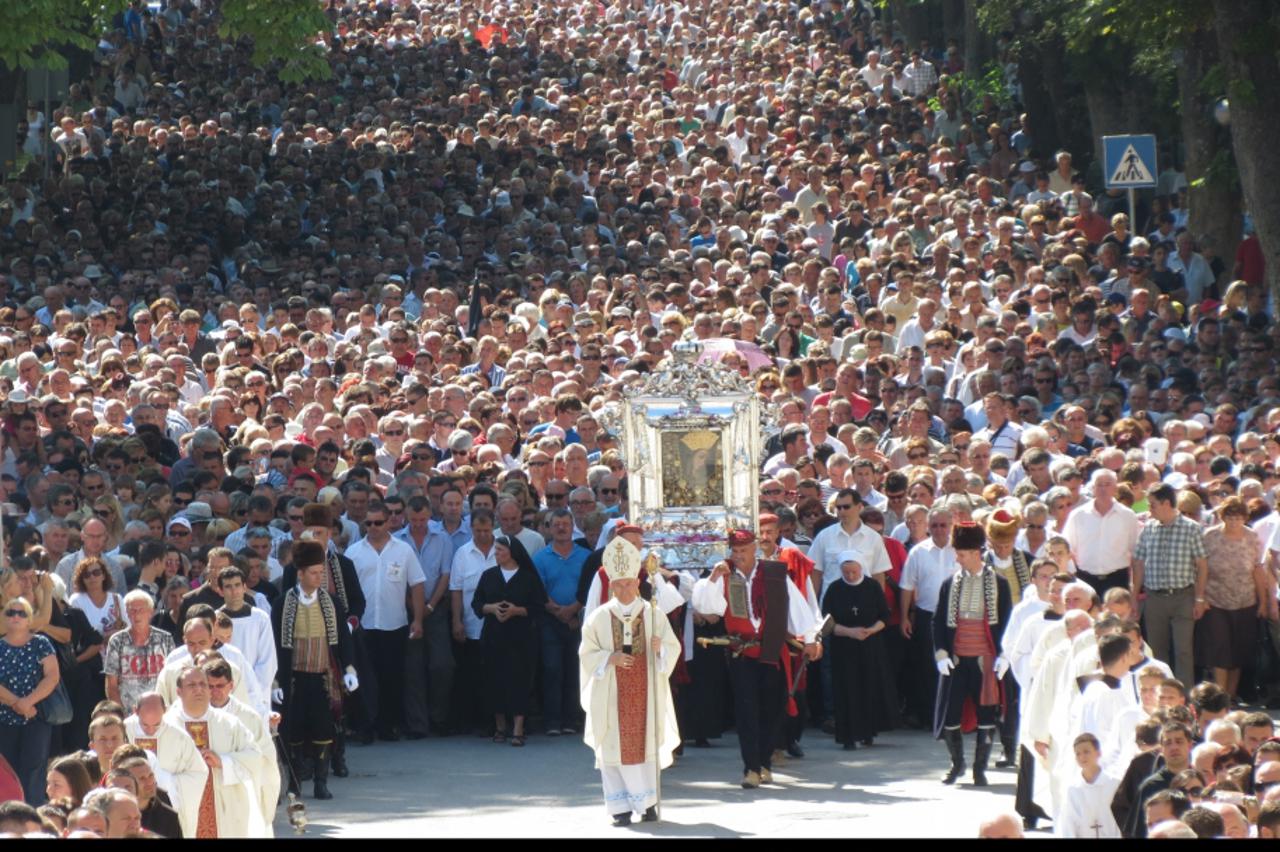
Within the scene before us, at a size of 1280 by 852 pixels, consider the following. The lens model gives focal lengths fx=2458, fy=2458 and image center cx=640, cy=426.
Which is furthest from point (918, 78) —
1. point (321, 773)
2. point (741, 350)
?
point (321, 773)

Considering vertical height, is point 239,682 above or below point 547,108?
below

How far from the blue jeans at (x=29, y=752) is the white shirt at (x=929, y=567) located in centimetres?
633

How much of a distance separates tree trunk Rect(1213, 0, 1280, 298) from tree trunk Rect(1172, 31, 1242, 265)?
2455 mm

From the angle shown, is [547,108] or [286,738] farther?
[547,108]

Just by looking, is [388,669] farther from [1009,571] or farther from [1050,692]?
[1050,692]

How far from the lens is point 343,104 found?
3438 centimetres

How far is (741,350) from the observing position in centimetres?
2109

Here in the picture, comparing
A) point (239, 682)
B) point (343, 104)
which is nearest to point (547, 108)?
point (343, 104)

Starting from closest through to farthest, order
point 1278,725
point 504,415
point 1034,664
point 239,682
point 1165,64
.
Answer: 1. point 239,682
2. point 1034,664
3. point 1278,725
4. point 504,415
5. point 1165,64

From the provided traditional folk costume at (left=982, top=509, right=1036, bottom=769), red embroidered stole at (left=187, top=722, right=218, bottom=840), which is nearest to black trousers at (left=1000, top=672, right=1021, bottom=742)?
traditional folk costume at (left=982, top=509, right=1036, bottom=769)

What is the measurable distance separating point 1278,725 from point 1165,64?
1253 centimetres

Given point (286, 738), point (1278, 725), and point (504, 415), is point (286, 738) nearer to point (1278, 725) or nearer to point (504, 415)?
point (504, 415)

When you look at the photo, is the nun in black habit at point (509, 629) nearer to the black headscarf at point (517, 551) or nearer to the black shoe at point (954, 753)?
the black headscarf at point (517, 551)

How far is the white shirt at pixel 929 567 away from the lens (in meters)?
17.3
